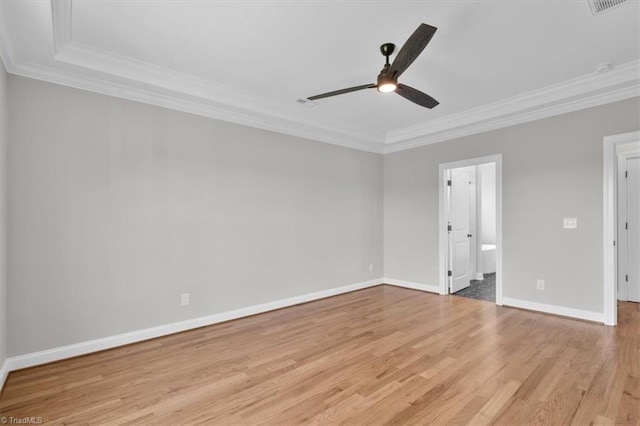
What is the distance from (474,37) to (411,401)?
9.50 feet

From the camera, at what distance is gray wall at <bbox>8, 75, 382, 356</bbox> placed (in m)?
2.64

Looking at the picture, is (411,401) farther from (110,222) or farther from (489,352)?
(110,222)

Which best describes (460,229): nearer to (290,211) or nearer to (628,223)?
(628,223)

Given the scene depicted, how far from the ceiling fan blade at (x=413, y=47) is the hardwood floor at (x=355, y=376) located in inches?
95.6

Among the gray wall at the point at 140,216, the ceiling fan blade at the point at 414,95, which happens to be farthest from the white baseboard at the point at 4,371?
the ceiling fan blade at the point at 414,95

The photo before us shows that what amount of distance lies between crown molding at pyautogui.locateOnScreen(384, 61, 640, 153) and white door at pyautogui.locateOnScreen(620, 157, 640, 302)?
5.83 feet

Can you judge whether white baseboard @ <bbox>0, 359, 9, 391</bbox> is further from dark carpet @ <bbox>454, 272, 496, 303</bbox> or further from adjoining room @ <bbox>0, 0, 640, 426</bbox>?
dark carpet @ <bbox>454, 272, 496, 303</bbox>

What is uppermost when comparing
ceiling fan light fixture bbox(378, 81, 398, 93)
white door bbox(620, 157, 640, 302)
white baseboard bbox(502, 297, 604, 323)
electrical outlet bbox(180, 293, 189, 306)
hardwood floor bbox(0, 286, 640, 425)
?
ceiling fan light fixture bbox(378, 81, 398, 93)

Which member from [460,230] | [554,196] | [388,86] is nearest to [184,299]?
[388,86]

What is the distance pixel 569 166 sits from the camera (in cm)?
374

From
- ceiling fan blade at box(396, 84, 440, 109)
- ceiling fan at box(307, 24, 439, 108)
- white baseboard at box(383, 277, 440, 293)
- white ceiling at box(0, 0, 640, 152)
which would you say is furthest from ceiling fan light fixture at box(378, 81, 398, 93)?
white baseboard at box(383, 277, 440, 293)

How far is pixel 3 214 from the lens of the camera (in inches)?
96.0

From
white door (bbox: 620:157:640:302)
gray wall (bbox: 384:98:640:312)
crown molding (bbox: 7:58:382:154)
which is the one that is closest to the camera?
crown molding (bbox: 7:58:382:154)

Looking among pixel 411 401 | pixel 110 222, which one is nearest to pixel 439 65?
pixel 411 401
